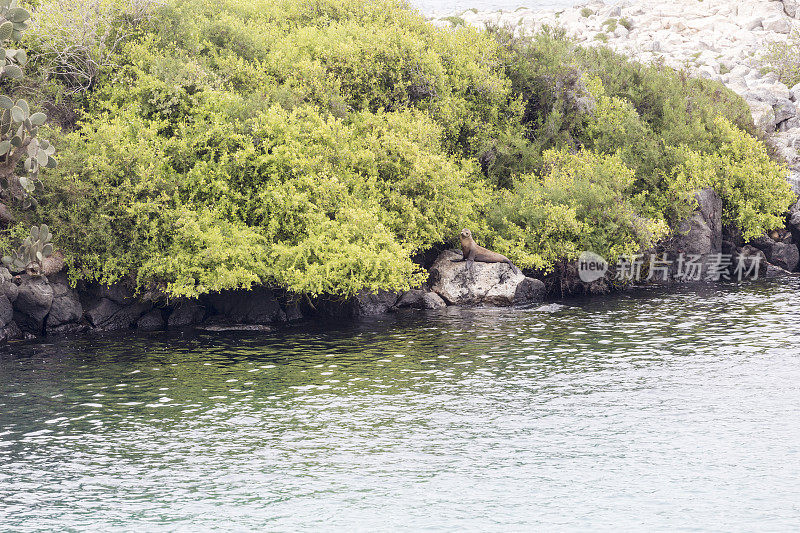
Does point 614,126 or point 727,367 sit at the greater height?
point 614,126

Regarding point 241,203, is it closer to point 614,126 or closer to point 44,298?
point 44,298

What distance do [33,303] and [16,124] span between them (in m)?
9.18

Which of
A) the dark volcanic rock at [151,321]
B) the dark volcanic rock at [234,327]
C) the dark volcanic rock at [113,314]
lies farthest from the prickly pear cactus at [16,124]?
the dark volcanic rock at [234,327]

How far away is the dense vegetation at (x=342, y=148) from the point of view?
1876 inches

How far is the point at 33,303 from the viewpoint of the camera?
45.2 metres

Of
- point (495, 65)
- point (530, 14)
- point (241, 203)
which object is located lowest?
point (241, 203)

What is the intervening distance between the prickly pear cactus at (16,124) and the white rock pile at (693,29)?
76.4m

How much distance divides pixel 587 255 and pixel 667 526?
A: 3776 centimetres

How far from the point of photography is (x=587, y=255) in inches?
2312

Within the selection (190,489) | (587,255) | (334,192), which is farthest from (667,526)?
(587,255)

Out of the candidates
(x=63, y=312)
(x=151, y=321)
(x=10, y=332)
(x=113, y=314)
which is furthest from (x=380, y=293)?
(x=10, y=332)

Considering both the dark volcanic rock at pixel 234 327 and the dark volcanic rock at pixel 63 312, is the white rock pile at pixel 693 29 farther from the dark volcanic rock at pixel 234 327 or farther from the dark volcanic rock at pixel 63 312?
the dark volcanic rock at pixel 63 312

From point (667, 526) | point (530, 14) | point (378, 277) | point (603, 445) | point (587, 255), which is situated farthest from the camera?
point (530, 14)

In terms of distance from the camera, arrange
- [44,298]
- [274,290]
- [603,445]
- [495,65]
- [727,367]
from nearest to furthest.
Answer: [603,445] < [727,367] < [44,298] < [274,290] < [495,65]
